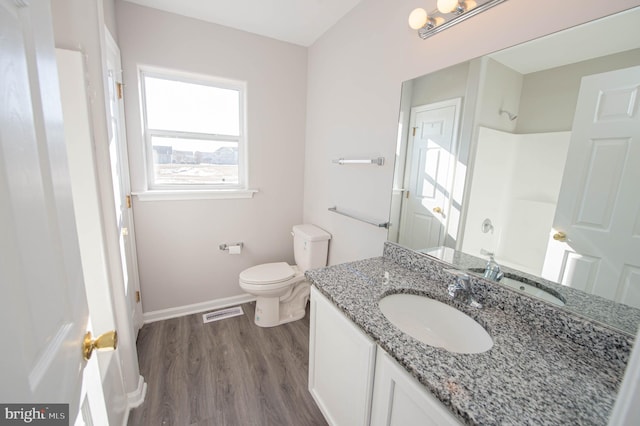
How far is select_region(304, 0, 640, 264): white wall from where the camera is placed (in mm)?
1007

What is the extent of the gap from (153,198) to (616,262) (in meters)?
2.66

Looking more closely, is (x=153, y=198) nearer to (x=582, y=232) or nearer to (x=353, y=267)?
(x=353, y=267)

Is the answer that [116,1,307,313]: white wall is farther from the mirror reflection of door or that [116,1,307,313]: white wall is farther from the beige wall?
the beige wall

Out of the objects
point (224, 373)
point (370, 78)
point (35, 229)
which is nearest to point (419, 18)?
point (370, 78)

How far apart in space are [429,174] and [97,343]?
148cm

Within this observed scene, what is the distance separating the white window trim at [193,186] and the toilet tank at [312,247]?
649 mm

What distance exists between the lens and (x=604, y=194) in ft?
2.75

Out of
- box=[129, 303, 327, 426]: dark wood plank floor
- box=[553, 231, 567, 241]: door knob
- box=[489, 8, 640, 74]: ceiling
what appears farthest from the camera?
box=[129, 303, 327, 426]: dark wood plank floor

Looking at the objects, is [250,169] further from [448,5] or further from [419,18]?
[448,5]

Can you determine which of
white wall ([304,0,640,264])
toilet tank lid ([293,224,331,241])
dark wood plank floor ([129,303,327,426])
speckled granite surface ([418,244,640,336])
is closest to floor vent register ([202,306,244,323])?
dark wood plank floor ([129,303,327,426])

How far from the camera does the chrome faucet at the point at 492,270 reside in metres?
1.12

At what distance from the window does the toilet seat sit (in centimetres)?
82

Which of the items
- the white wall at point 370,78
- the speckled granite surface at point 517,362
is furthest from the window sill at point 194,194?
the speckled granite surface at point 517,362

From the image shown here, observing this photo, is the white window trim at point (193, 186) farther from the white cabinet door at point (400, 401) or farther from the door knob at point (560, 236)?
the door knob at point (560, 236)
